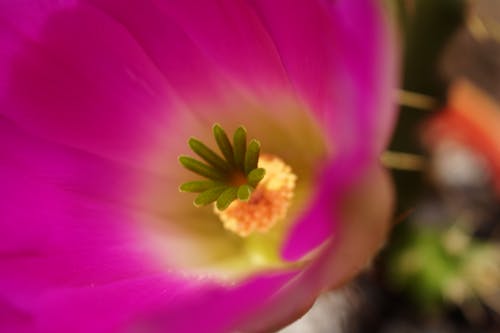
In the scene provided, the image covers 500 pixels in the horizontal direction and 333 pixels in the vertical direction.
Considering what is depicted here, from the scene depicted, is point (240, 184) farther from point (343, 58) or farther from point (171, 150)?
point (343, 58)

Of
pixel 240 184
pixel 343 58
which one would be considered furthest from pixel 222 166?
pixel 343 58

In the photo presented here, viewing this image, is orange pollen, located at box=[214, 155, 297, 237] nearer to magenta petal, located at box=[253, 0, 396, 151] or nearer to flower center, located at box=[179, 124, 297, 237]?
flower center, located at box=[179, 124, 297, 237]

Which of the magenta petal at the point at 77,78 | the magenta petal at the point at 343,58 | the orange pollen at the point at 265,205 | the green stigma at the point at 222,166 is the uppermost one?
the magenta petal at the point at 77,78

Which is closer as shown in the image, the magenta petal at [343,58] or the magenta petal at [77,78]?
the magenta petal at [343,58]

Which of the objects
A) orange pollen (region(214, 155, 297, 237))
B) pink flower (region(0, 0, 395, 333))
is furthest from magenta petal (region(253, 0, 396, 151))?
orange pollen (region(214, 155, 297, 237))

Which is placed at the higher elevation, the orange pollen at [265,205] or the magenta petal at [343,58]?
the magenta petal at [343,58]

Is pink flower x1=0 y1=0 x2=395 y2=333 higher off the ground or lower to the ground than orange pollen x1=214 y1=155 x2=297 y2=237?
higher

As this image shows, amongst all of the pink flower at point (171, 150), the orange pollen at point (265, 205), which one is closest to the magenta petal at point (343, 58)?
the pink flower at point (171, 150)

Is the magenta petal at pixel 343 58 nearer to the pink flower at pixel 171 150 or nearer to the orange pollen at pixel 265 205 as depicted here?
the pink flower at pixel 171 150
